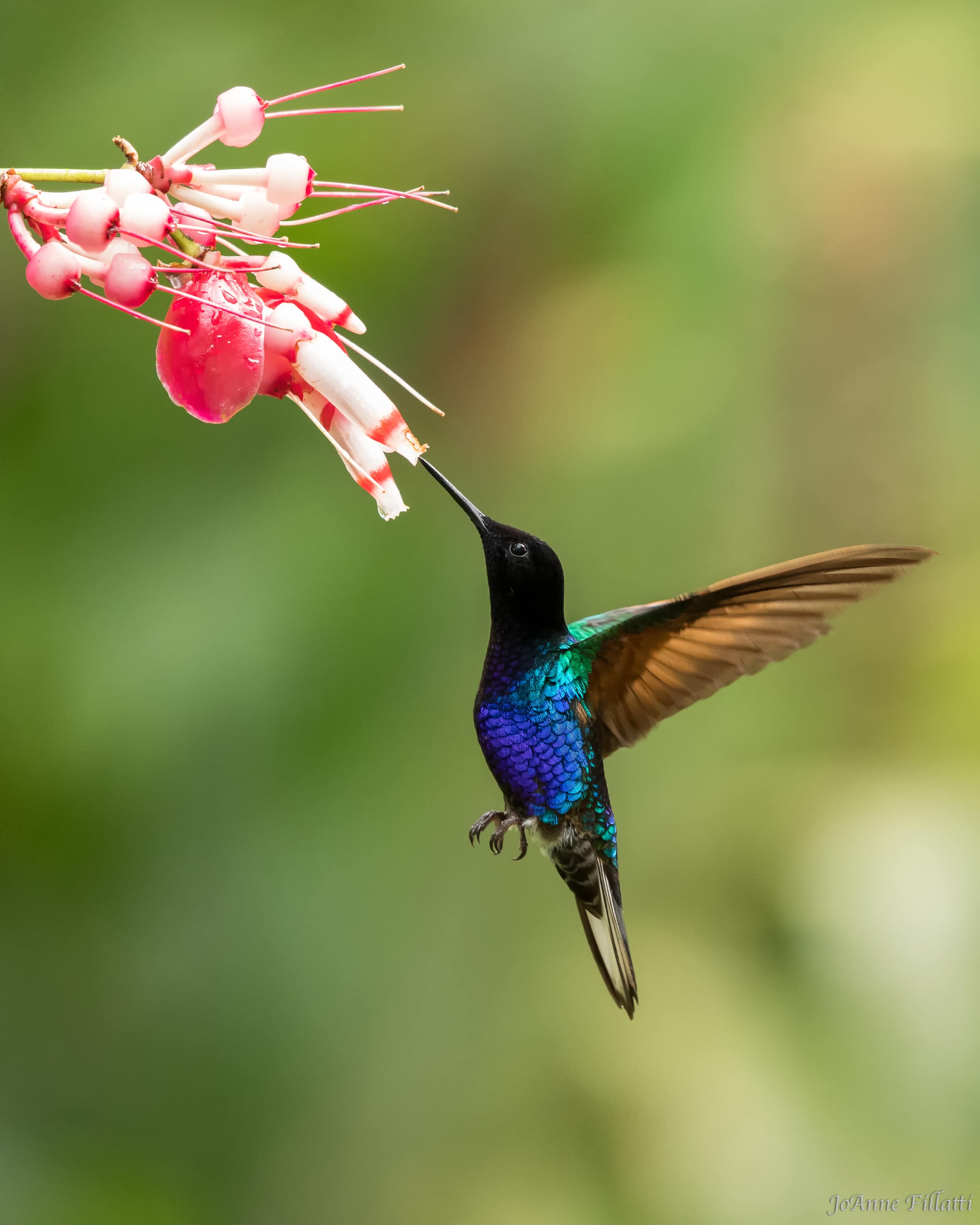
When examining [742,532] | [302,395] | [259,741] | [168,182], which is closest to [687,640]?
[302,395]

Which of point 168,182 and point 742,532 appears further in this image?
point 742,532

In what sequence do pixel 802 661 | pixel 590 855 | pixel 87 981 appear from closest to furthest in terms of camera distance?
pixel 590 855
pixel 87 981
pixel 802 661

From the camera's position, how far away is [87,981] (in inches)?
65.9

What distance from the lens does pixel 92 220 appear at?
1.70 feet

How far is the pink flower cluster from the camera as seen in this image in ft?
1.72

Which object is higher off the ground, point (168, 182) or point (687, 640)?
point (168, 182)

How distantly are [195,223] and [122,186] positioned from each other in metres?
0.04

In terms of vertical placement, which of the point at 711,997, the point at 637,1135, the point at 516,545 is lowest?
the point at 637,1135

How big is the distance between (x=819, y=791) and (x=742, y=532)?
43 cm

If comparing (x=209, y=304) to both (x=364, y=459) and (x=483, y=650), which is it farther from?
(x=483, y=650)

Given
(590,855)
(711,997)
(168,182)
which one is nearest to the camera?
(168,182)

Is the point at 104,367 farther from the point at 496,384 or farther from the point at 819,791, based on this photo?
the point at 819,791

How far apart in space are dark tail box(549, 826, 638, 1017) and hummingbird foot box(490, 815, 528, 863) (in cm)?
3
